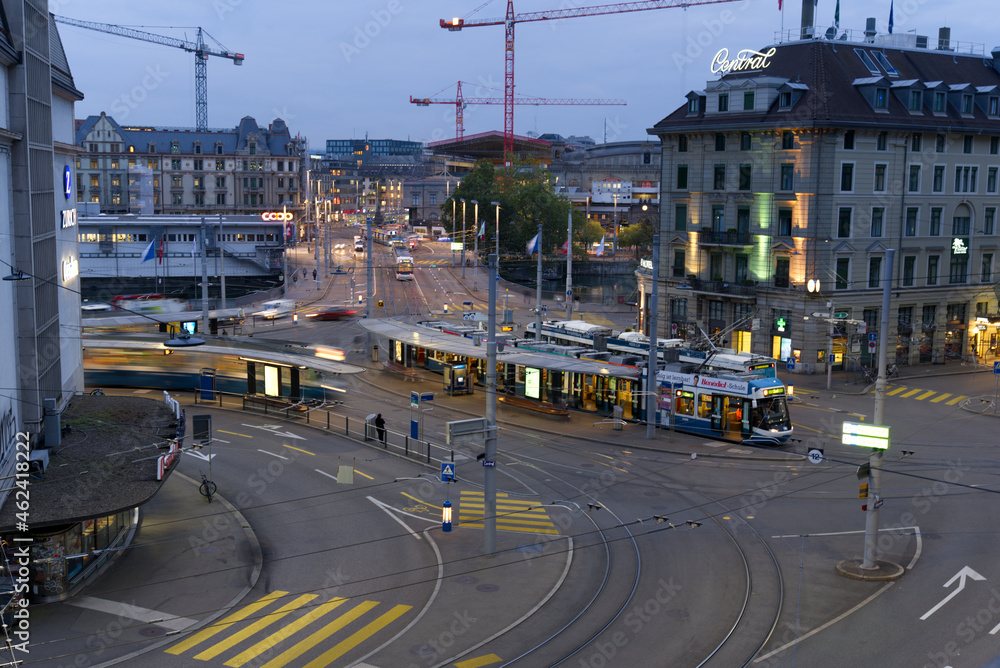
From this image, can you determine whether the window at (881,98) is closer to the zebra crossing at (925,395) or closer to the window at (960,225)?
the window at (960,225)

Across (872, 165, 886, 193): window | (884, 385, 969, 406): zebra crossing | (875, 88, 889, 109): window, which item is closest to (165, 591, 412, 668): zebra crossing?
(884, 385, 969, 406): zebra crossing

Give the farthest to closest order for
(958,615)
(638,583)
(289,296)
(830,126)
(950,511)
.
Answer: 1. (289,296)
2. (830,126)
3. (950,511)
4. (638,583)
5. (958,615)

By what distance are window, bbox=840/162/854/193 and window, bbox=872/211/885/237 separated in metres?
2.57

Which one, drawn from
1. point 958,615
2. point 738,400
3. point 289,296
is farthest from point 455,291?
point 958,615

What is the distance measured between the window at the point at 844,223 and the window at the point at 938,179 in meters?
7.54

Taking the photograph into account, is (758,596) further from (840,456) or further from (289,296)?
(289,296)

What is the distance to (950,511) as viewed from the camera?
103ft

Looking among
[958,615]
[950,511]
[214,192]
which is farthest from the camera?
[214,192]

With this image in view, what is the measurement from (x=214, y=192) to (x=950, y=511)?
144936mm

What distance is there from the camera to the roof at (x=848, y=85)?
189 ft

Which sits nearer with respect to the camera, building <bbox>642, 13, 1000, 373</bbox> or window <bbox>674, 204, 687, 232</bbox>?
building <bbox>642, 13, 1000, 373</bbox>

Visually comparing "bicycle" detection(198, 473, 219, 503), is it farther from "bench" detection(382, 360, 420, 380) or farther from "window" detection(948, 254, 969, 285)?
"window" detection(948, 254, 969, 285)

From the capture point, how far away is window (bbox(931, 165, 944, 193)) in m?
61.3

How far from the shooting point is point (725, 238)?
204 ft
